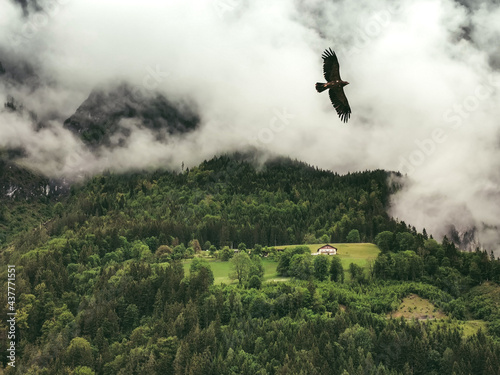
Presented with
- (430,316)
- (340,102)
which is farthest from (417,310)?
(340,102)

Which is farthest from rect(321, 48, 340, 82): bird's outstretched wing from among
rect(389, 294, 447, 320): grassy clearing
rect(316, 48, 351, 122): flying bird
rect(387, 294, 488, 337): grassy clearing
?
rect(389, 294, 447, 320): grassy clearing

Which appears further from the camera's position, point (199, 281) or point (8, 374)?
point (199, 281)

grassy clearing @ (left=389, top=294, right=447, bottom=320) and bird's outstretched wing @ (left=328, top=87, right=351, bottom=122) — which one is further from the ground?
grassy clearing @ (left=389, top=294, right=447, bottom=320)

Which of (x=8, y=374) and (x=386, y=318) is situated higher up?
(x=386, y=318)

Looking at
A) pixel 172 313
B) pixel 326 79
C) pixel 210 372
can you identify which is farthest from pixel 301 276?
pixel 326 79

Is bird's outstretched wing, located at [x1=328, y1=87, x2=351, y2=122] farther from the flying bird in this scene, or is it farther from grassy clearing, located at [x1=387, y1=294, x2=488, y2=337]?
grassy clearing, located at [x1=387, y1=294, x2=488, y2=337]

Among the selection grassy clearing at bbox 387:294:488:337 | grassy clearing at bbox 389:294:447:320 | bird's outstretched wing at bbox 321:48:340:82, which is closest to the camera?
bird's outstretched wing at bbox 321:48:340:82

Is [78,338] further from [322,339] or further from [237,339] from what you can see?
[322,339]

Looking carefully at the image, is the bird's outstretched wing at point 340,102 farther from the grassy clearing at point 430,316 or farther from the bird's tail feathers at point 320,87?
the grassy clearing at point 430,316
